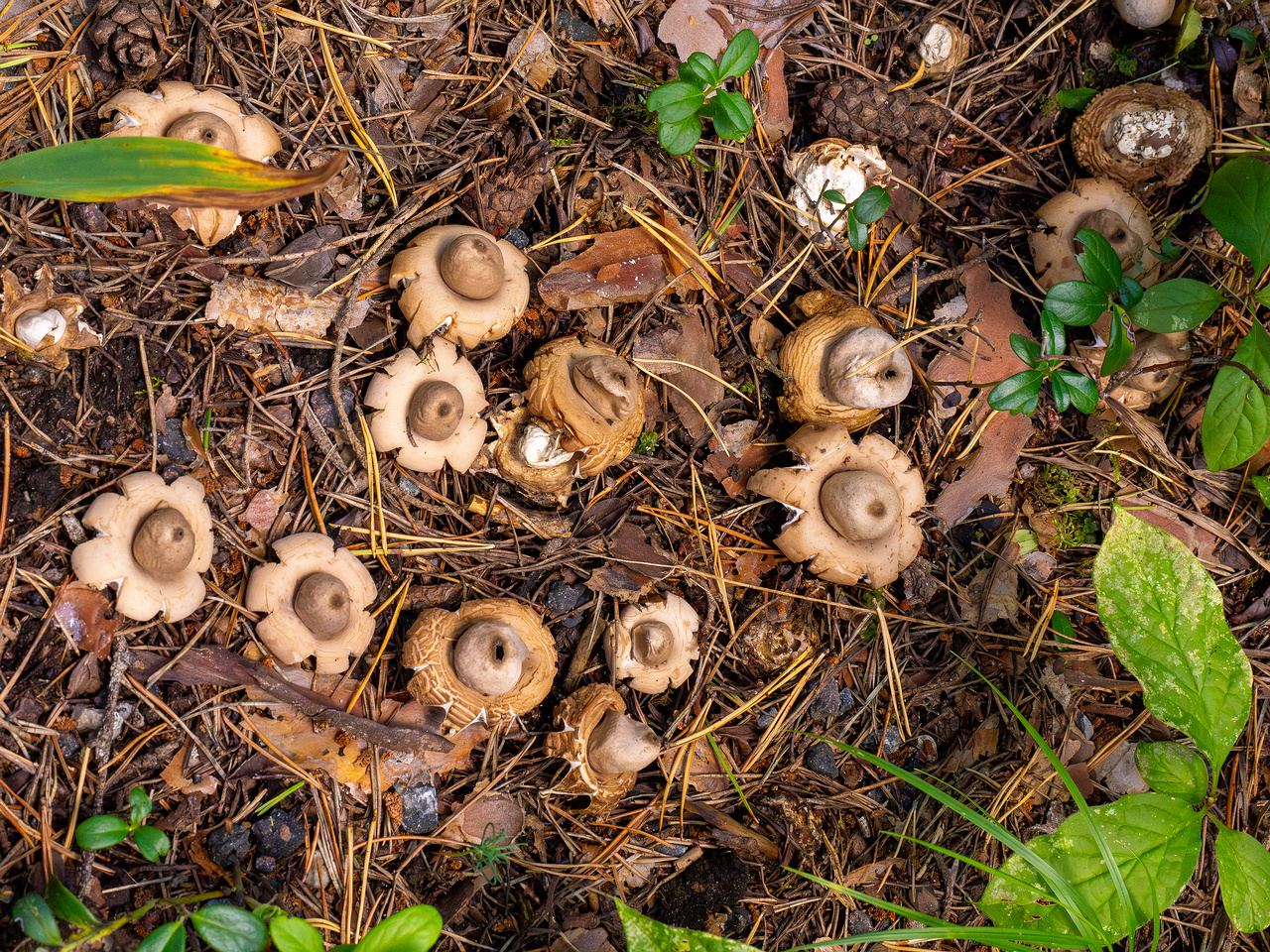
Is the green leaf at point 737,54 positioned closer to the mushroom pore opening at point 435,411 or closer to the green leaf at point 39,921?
the mushroom pore opening at point 435,411

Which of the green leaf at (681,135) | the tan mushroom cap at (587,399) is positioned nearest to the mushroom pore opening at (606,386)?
the tan mushroom cap at (587,399)

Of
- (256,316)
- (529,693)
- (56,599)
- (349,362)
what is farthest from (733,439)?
Result: (56,599)

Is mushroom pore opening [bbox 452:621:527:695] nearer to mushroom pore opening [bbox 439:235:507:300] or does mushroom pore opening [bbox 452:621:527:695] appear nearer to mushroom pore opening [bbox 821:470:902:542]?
mushroom pore opening [bbox 439:235:507:300]

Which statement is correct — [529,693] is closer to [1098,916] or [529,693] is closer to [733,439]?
[733,439]

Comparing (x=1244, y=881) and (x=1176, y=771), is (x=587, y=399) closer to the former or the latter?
(x=1176, y=771)

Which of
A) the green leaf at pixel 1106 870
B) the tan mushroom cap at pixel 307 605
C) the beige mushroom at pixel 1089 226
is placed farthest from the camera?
the beige mushroom at pixel 1089 226

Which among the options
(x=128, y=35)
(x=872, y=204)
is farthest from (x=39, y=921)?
(x=872, y=204)

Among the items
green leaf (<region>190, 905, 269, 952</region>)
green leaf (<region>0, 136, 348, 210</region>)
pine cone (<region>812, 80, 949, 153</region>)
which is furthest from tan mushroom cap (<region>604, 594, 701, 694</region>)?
pine cone (<region>812, 80, 949, 153</region>)
